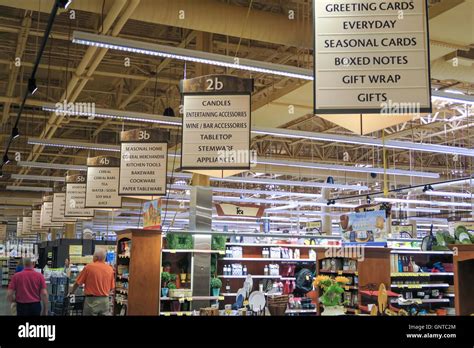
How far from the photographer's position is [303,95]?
38.0ft

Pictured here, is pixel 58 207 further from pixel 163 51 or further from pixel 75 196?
pixel 163 51

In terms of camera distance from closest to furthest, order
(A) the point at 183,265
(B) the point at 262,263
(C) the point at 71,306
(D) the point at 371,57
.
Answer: (D) the point at 371,57 < (A) the point at 183,265 < (C) the point at 71,306 < (B) the point at 262,263

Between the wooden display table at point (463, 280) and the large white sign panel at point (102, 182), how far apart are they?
7.54m

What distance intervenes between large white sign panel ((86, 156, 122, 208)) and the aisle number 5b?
5.25 metres

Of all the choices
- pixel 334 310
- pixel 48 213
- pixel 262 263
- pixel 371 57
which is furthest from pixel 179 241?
pixel 48 213

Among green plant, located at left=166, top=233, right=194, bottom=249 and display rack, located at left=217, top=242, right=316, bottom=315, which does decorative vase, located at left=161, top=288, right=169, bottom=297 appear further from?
display rack, located at left=217, top=242, right=316, bottom=315

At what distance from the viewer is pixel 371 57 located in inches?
157

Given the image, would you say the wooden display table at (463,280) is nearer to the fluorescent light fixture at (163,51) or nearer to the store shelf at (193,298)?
the fluorescent light fixture at (163,51)

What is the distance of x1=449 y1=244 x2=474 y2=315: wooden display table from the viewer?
5766 millimetres

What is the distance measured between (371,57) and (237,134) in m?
2.87

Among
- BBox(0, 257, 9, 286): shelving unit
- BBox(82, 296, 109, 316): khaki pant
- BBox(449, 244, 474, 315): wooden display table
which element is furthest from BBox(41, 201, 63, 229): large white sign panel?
BBox(449, 244, 474, 315): wooden display table

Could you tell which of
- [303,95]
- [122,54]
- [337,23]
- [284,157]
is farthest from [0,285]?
[337,23]

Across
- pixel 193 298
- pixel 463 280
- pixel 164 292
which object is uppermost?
pixel 463 280

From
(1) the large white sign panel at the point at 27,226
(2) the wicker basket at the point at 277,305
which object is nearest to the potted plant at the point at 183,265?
(2) the wicker basket at the point at 277,305
